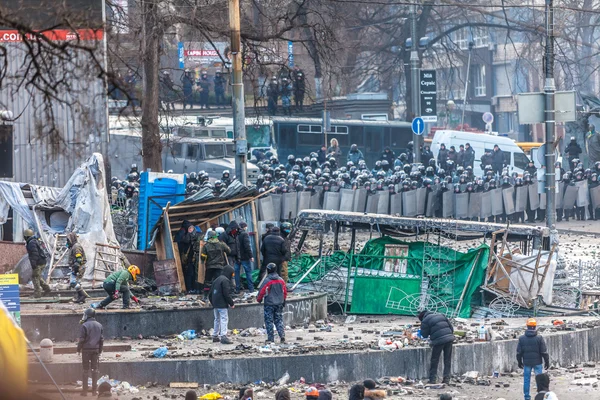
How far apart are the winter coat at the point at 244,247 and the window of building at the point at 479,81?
190 ft

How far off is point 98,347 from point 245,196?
8.19 metres

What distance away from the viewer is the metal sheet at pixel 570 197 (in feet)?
118

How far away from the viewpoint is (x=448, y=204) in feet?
116

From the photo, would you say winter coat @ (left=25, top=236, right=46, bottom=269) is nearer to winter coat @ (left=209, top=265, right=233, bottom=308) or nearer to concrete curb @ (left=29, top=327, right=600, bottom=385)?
winter coat @ (left=209, top=265, right=233, bottom=308)

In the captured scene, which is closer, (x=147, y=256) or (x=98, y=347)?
(x=98, y=347)

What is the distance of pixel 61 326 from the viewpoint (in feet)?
61.9

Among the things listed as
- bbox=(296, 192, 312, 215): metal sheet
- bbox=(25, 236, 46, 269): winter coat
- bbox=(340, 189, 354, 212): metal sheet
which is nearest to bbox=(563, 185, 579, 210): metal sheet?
bbox=(340, 189, 354, 212): metal sheet

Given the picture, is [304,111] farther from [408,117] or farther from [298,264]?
[298,264]

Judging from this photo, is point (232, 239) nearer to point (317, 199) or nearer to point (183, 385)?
point (183, 385)

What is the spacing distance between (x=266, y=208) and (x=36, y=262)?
34.1 ft

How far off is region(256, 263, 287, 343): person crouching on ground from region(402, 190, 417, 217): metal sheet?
53.9 ft

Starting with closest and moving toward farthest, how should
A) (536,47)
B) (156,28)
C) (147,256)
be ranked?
(147,256) → (156,28) → (536,47)

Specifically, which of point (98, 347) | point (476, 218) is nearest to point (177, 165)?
point (476, 218)

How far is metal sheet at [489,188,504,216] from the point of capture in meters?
35.3
